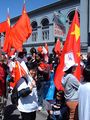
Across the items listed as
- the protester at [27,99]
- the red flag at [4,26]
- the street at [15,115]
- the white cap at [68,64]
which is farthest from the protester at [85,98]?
the red flag at [4,26]

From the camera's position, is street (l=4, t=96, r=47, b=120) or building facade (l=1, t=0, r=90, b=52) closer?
street (l=4, t=96, r=47, b=120)

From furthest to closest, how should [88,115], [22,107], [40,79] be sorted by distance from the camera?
[40,79] < [22,107] < [88,115]

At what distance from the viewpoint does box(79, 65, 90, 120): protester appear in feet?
13.8

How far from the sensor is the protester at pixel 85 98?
4.20 metres

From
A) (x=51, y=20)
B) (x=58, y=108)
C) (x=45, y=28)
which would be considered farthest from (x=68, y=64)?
(x=45, y=28)

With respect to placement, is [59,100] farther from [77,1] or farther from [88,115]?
[77,1]

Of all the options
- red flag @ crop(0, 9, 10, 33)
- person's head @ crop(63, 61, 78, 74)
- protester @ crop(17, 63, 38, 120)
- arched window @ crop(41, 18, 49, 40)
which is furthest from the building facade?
person's head @ crop(63, 61, 78, 74)

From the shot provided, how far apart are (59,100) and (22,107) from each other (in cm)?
92

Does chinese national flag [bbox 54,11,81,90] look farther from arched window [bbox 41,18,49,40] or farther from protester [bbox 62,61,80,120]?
arched window [bbox 41,18,49,40]

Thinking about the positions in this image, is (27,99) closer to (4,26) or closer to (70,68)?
(70,68)

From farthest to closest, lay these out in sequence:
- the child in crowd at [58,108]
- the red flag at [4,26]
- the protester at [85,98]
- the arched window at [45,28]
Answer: the arched window at [45,28] → the red flag at [4,26] → the child in crowd at [58,108] → the protester at [85,98]

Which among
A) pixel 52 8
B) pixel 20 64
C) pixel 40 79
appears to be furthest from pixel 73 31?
pixel 52 8

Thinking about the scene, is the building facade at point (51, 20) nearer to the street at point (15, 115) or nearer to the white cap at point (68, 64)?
the street at point (15, 115)

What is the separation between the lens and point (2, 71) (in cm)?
714
